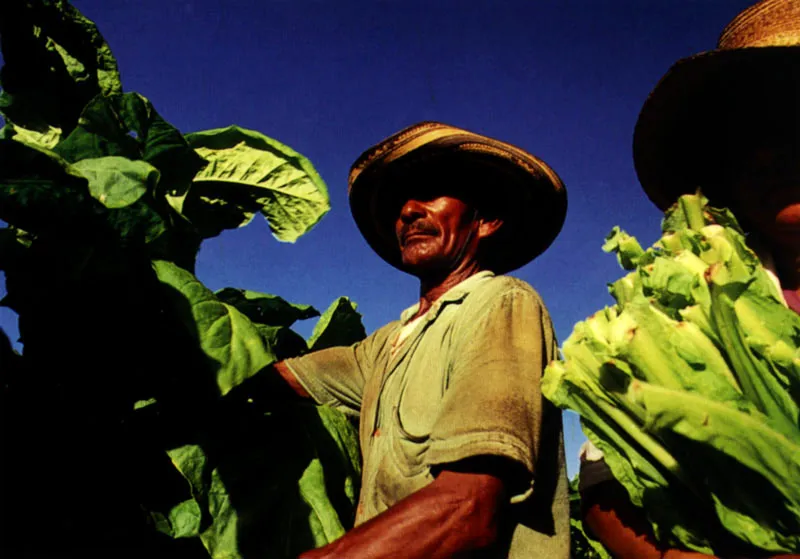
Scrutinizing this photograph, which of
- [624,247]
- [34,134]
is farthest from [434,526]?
[34,134]

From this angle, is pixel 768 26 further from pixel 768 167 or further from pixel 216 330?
pixel 216 330

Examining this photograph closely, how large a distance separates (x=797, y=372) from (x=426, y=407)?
34.7 inches

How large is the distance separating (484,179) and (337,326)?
3.06 ft

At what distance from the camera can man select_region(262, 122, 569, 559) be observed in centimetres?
138

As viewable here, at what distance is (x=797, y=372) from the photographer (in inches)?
41.9

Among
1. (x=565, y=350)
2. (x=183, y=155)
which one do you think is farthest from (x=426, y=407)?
(x=183, y=155)

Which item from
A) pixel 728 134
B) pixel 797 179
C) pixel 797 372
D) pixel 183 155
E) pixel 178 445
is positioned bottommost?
pixel 797 372

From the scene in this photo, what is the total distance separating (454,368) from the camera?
1.63 meters

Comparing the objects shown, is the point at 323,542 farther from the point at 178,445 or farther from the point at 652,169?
the point at 652,169

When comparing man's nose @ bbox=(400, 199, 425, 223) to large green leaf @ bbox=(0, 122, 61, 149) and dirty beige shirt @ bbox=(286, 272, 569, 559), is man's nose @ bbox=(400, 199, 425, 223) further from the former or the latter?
large green leaf @ bbox=(0, 122, 61, 149)

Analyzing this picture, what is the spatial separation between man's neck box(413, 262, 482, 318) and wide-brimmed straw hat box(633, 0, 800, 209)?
0.61m

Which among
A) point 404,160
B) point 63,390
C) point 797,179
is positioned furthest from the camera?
point 404,160

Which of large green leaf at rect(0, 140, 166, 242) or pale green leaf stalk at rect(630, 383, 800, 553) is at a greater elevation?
large green leaf at rect(0, 140, 166, 242)

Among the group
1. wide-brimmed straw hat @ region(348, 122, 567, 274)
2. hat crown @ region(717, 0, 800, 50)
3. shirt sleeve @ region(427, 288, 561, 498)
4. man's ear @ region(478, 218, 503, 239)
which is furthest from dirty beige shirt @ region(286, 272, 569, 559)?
hat crown @ region(717, 0, 800, 50)
